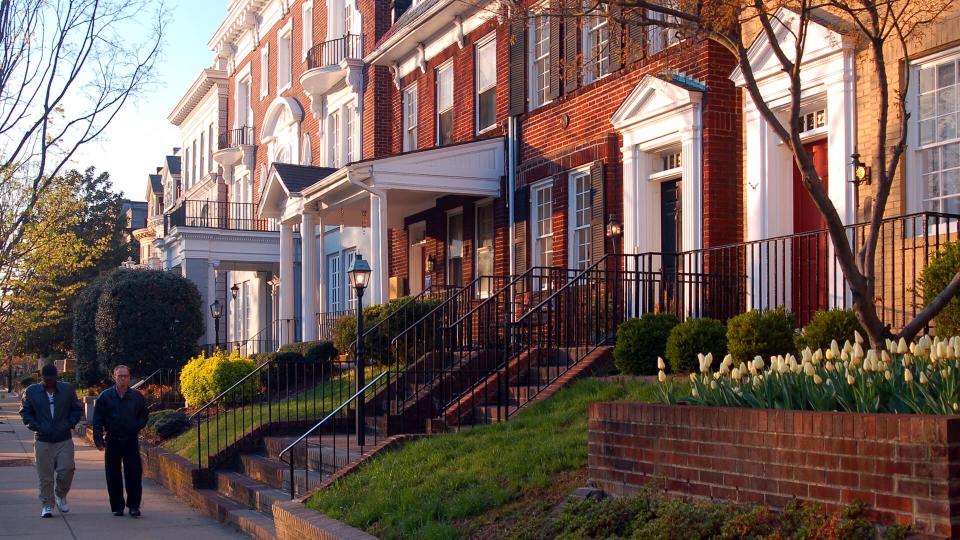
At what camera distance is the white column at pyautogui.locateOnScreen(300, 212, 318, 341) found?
23094 mm

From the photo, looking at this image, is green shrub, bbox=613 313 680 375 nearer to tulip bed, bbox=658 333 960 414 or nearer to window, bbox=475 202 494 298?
tulip bed, bbox=658 333 960 414

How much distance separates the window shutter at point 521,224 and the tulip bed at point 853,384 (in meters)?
10.8

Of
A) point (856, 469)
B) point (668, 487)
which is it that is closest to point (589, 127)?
point (668, 487)

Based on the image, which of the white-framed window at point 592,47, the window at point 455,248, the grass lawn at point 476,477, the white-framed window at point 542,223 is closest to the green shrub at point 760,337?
the grass lawn at point 476,477

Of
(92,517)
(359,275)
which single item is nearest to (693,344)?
(359,275)

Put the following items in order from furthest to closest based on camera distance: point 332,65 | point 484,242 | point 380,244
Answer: point 332,65 < point 484,242 < point 380,244

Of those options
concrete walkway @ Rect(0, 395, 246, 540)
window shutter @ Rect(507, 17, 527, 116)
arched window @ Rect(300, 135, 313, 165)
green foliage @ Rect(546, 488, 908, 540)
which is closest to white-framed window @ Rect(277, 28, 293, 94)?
arched window @ Rect(300, 135, 313, 165)

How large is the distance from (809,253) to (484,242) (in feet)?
28.8

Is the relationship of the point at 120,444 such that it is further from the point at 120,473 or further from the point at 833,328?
the point at 833,328

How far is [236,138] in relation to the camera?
121 ft

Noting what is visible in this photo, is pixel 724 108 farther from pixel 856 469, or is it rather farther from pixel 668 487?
pixel 856 469

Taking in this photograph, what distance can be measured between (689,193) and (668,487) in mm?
7533

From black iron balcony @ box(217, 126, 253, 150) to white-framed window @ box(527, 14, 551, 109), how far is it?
64.7 feet

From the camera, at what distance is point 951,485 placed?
5.10 meters
